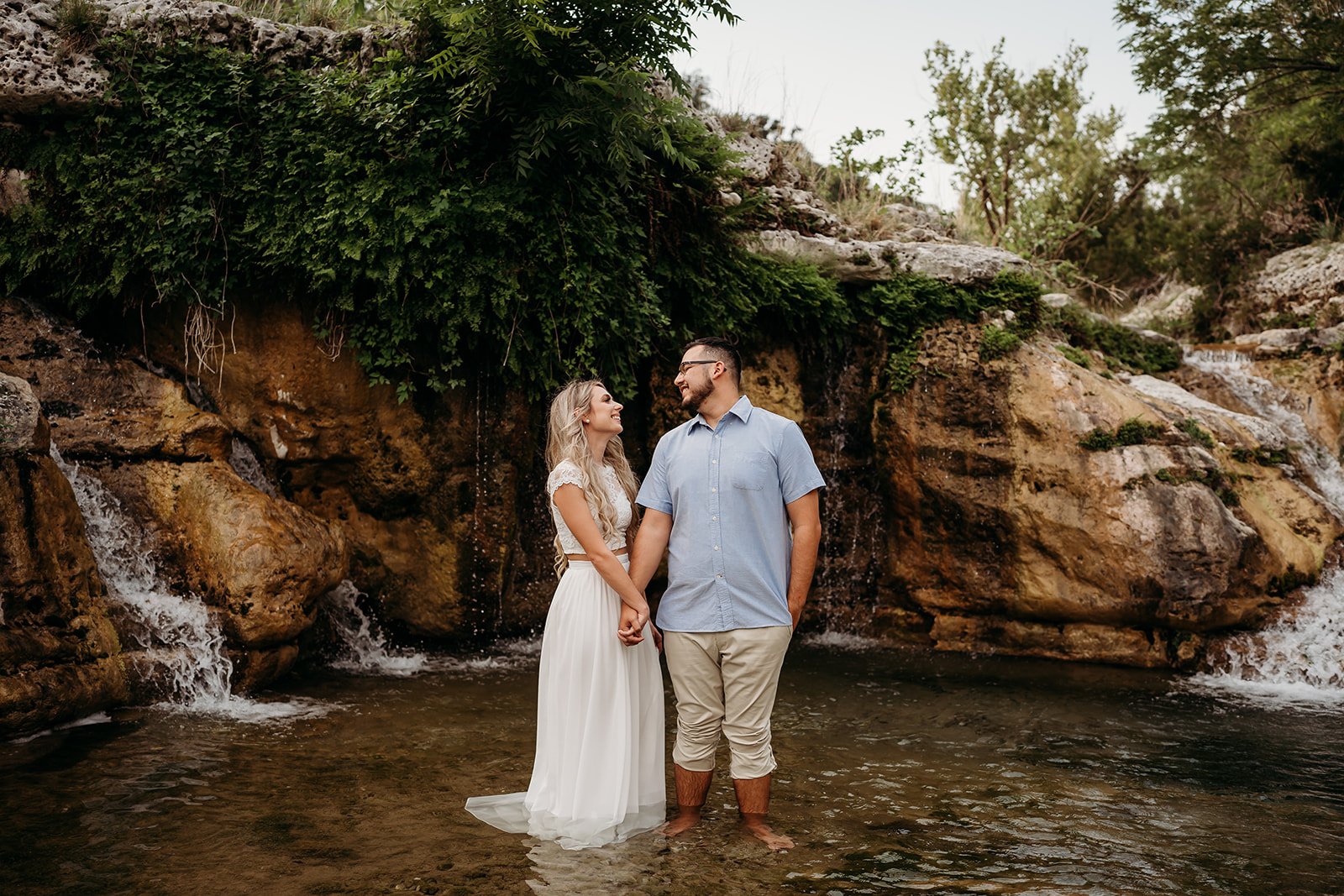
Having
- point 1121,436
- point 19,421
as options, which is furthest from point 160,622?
point 1121,436

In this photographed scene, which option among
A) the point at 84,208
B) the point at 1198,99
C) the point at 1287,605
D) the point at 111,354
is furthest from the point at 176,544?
the point at 1198,99

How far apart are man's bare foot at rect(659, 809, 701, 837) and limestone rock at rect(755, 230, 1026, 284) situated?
7.18m

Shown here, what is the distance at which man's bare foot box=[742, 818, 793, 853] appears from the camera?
4.60m

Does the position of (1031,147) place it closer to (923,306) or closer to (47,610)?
(923,306)

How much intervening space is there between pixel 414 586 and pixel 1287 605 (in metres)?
8.72

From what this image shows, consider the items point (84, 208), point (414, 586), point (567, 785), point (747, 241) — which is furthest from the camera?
point (747, 241)

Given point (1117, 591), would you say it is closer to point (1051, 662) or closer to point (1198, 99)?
point (1051, 662)

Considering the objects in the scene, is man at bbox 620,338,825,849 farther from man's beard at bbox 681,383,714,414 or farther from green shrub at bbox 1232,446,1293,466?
green shrub at bbox 1232,446,1293,466

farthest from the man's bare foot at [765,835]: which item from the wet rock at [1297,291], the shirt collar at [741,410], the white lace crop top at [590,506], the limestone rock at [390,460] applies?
the wet rock at [1297,291]

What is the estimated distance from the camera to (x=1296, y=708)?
789cm

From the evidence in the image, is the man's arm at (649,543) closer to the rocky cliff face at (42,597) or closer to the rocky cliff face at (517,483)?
the rocky cliff face at (517,483)

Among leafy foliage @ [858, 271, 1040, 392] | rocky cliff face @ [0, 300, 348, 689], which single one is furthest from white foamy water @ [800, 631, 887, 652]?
rocky cliff face @ [0, 300, 348, 689]

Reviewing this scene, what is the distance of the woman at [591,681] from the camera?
470cm

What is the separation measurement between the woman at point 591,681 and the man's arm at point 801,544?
754mm
